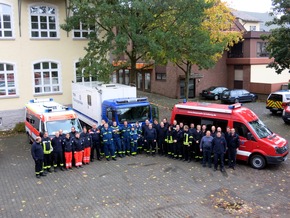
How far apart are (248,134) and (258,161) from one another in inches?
44.2

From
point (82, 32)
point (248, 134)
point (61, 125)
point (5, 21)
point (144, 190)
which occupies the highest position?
point (5, 21)

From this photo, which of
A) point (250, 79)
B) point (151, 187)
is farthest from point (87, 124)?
point (250, 79)

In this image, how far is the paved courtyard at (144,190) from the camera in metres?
9.97

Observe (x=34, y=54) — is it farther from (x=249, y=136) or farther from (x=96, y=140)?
(x=249, y=136)

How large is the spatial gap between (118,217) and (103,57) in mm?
13031

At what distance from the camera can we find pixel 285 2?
76.0 ft

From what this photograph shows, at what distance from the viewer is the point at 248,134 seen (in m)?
13.8

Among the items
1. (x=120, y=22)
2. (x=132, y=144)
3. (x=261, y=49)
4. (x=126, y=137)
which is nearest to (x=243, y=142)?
(x=132, y=144)

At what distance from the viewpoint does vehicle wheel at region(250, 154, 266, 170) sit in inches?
532

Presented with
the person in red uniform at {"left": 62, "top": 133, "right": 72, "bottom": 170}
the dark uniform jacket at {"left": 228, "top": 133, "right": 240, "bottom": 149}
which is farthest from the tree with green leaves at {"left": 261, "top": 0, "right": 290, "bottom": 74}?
the person in red uniform at {"left": 62, "top": 133, "right": 72, "bottom": 170}

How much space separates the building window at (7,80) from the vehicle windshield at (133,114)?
9040 mm

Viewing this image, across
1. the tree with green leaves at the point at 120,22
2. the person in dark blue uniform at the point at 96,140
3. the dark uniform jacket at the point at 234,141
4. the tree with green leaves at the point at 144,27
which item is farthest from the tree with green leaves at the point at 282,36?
the person in dark blue uniform at the point at 96,140

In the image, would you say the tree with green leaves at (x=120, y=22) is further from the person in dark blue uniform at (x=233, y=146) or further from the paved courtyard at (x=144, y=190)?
the person in dark blue uniform at (x=233, y=146)

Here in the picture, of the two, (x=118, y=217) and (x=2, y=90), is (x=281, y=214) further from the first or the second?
(x=2, y=90)
